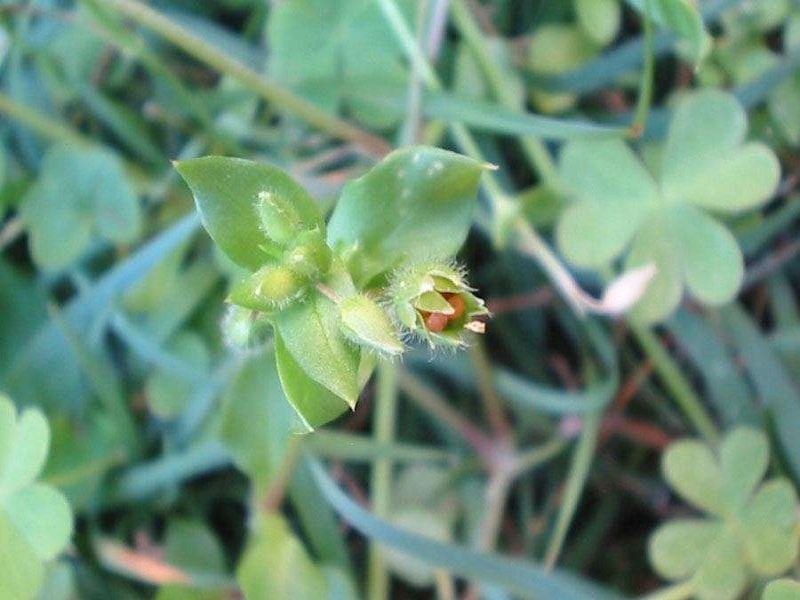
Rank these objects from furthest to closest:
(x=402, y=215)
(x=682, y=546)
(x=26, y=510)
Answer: (x=682, y=546) < (x=26, y=510) < (x=402, y=215)

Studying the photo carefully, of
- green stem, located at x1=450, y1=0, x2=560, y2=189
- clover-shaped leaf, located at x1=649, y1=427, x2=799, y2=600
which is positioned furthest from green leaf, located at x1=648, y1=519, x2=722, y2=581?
green stem, located at x1=450, y1=0, x2=560, y2=189

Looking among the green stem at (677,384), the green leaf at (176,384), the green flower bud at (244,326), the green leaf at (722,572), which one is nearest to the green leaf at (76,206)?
the green leaf at (176,384)

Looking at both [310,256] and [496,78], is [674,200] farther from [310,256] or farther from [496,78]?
[310,256]

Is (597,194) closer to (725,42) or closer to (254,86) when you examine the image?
(725,42)

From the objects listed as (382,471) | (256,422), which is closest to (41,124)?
(256,422)

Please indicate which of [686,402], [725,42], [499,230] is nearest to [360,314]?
[499,230]

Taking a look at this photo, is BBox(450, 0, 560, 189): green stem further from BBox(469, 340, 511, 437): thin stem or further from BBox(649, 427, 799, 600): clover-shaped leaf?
BBox(649, 427, 799, 600): clover-shaped leaf
